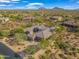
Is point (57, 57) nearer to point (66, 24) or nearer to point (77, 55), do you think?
point (77, 55)

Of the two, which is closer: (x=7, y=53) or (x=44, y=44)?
(x=7, y=53)

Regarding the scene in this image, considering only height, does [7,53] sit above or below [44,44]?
below

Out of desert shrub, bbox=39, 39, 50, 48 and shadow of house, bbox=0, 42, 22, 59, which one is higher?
desert shrub, bbox=39, 39, 50, 48

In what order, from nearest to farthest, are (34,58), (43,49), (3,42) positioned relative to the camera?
(34,58) < (43,49) < (3,42)

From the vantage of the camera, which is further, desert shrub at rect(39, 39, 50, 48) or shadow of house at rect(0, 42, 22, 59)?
→ desert shrub at rect(39, 39, 50, 48)

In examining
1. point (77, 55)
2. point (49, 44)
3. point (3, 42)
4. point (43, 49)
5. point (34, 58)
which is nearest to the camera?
point (34, 58)

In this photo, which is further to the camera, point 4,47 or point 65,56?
point 4,47

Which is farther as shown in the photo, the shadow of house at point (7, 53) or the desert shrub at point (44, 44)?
the desert shrub at point (44, 44)

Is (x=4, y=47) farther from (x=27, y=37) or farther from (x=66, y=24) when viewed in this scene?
(x=66, y=24)

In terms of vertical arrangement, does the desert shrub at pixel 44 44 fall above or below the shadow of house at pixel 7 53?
above

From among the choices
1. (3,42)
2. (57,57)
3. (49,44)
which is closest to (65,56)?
(57,57)
